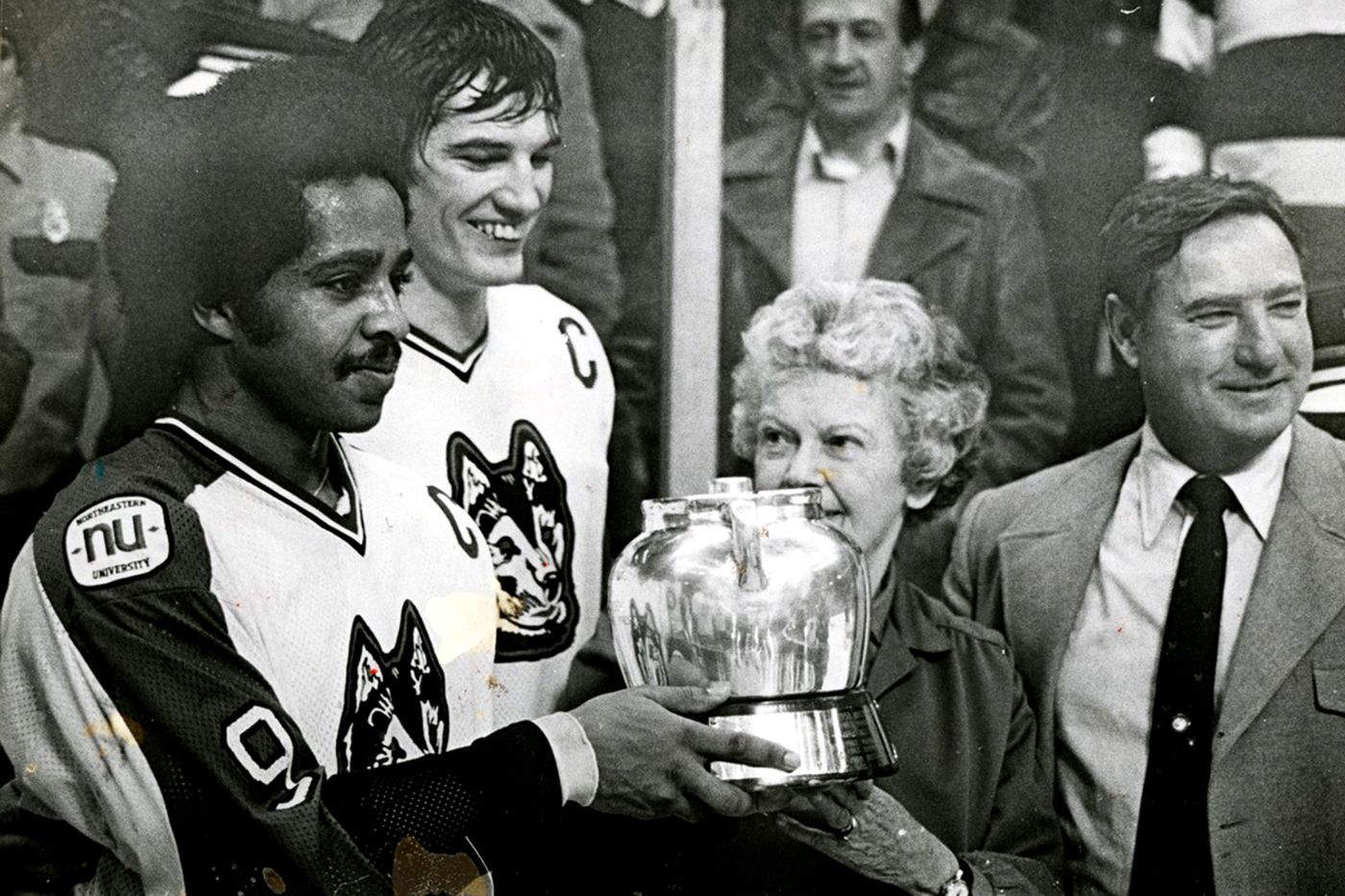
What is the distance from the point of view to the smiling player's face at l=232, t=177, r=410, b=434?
2664 millimetres

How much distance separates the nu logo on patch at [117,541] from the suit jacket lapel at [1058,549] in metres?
1.36

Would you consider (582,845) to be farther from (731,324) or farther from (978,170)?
(978,170)

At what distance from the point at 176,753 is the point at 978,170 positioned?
62.0 inches

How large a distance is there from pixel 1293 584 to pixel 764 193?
1079mm

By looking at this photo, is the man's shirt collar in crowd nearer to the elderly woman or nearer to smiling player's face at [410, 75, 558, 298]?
the elderly woman

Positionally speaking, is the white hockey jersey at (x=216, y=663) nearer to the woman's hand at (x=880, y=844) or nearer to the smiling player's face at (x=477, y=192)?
the smiling player's face at (x=477, y=192)

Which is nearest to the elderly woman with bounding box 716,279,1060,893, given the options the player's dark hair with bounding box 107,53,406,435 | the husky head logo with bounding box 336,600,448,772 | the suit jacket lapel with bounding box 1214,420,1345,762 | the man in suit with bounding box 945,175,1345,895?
the man in suit with bounding box 945,175,1345,895

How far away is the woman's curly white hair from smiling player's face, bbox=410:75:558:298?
42 cm

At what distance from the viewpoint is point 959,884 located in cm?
272

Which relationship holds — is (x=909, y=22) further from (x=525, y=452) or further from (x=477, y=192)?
(x=525, y=452)

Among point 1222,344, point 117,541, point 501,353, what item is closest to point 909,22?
point 1222,344

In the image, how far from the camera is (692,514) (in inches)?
101

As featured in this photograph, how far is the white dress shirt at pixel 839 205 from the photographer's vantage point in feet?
9.71

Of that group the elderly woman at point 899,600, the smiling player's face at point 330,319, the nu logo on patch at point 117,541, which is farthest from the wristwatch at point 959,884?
the nu logo on patch at point 117,541
